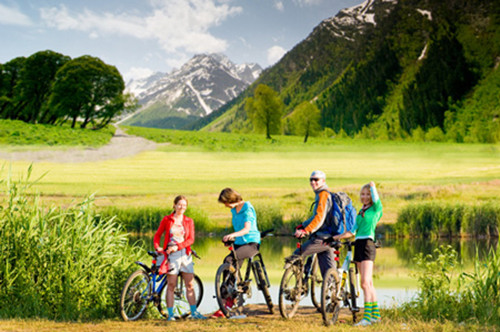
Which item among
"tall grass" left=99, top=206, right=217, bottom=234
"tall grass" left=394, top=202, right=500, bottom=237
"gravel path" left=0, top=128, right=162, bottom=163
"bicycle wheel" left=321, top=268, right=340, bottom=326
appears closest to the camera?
"bicycle wheel" left=321, top=268, right=340, bottom=326

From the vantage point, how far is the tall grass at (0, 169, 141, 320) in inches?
378

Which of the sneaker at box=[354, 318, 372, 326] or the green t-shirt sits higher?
the green t-shirt

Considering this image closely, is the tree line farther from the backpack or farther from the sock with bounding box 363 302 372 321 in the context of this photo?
the sock with bounding box 363 302 372 321

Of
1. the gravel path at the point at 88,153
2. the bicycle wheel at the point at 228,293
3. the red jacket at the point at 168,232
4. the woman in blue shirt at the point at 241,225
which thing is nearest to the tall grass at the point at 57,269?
the red jacket at the point at 168,232

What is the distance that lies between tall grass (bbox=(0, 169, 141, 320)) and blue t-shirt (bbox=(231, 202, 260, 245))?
2479 mm

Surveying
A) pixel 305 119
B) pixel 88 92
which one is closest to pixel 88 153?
pixel 88 92

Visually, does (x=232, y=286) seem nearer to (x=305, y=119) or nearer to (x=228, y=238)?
(x=228, y=238)

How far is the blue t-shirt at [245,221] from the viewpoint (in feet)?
28.8

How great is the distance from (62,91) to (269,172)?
1055 inches

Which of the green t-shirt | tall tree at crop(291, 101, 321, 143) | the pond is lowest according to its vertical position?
the pond

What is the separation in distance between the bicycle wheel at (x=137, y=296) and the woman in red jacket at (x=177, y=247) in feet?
1.21

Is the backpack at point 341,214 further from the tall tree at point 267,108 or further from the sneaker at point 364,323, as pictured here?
the tall tree at point 267,108

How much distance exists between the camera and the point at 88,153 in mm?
58375

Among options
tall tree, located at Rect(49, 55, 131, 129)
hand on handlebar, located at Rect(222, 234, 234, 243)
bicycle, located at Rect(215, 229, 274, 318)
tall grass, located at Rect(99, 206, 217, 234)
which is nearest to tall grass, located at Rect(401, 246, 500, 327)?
bicycle, located at Rect(215, 229, 274, 318)
